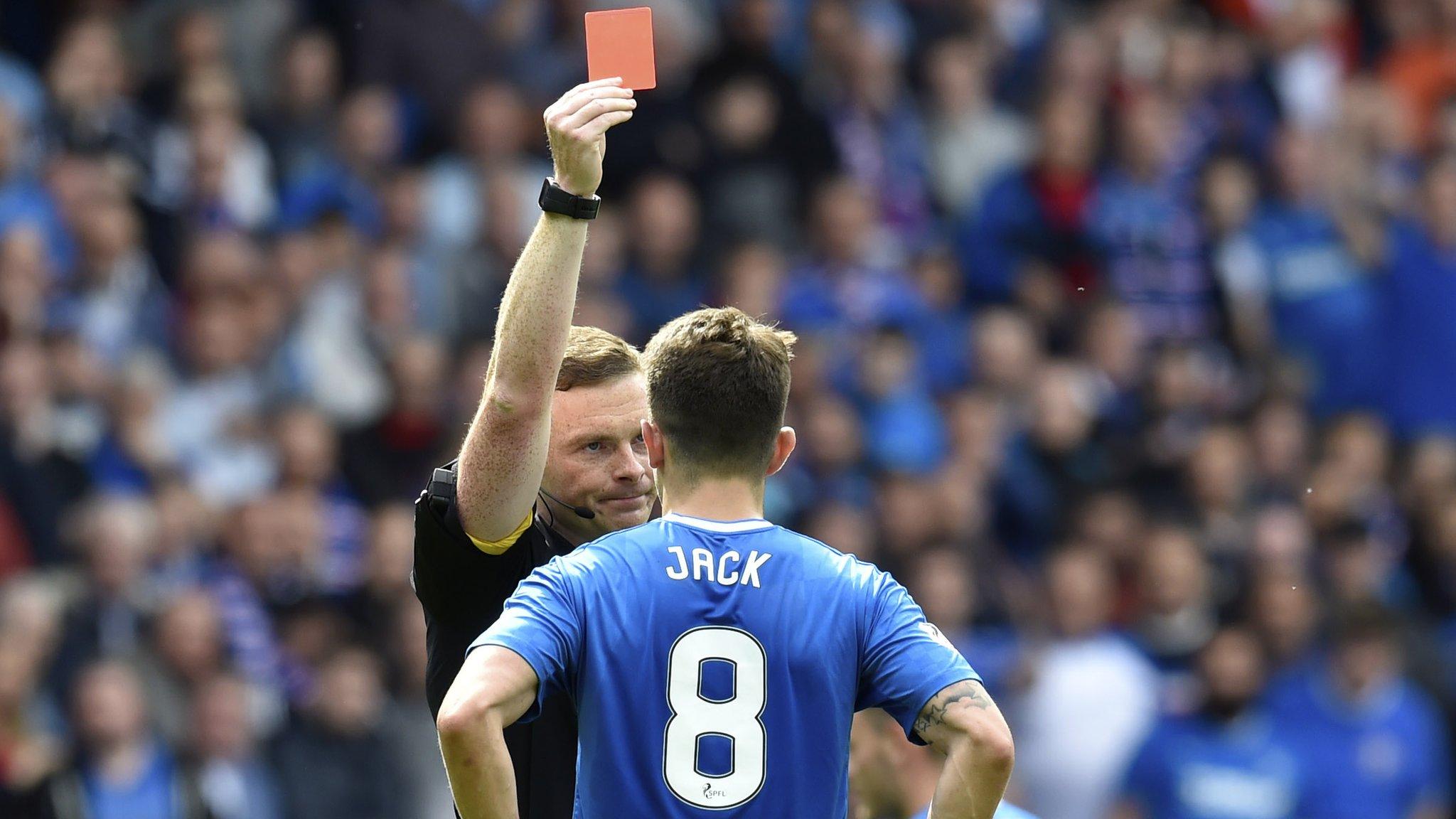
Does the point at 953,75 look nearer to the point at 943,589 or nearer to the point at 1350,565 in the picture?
the point at 1350,565

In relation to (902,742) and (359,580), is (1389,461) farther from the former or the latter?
(902,742)

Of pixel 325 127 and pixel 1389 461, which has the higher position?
pixel 325 127

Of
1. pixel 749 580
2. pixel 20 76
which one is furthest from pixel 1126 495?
pixel 749 580

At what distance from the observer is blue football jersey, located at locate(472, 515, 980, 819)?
3184 mm

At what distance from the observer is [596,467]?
4.14m

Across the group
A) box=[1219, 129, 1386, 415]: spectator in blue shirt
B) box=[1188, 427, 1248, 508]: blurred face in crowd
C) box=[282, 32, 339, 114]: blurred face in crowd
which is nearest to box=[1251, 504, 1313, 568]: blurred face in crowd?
box=[1188, 427, 1248, 508]: blurred face in crowd

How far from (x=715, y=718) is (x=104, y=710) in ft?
17.2

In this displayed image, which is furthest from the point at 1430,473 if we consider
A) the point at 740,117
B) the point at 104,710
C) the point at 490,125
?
the point at 104,710

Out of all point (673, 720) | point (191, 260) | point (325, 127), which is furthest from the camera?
point (325, 127)

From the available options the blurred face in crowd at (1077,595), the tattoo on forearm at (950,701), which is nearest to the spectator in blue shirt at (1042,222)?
the blurred face in crowd at (1077,595)

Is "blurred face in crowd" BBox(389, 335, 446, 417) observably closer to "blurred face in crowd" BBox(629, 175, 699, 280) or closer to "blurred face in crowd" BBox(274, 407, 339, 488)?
"blurred face in crowd" BBox(274, 407, 339, 488)

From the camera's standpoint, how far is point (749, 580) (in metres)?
3.28

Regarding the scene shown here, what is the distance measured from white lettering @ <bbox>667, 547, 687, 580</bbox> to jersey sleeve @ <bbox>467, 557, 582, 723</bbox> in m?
0.16

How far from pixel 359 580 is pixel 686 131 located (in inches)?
127
